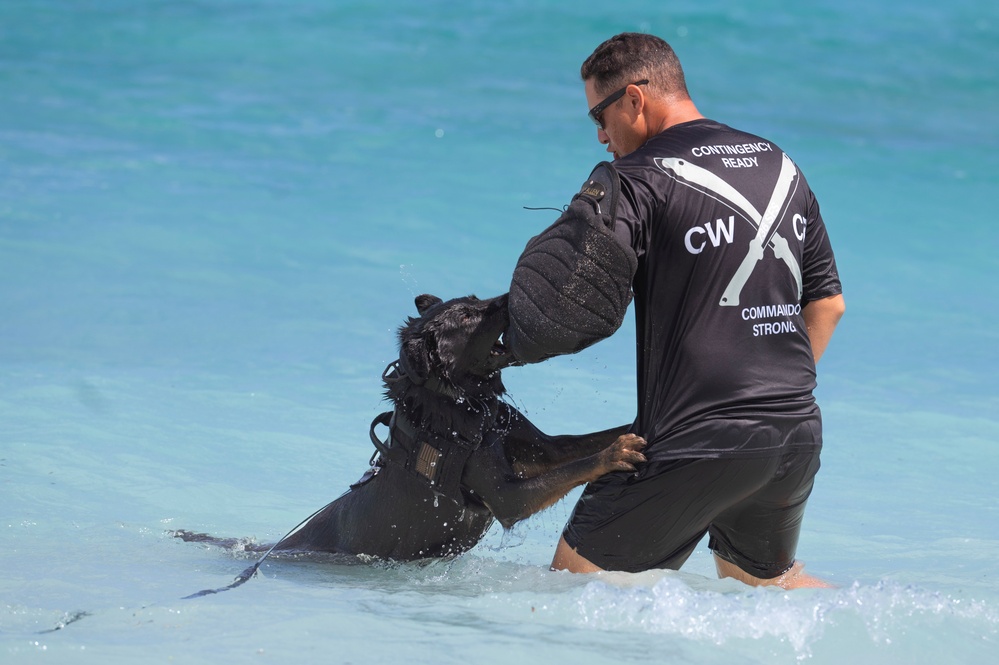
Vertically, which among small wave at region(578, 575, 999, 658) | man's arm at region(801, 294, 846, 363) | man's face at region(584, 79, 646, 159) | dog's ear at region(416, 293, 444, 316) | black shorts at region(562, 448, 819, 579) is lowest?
small wave at region(578, 575, 999, 658)

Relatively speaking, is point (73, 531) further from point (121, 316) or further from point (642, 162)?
point (121, 316)

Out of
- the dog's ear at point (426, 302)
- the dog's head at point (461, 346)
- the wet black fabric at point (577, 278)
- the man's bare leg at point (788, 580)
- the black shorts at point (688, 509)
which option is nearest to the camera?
A: the wet black fabric at point (577, 278)

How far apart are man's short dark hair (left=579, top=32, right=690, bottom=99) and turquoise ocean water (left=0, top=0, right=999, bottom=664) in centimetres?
137

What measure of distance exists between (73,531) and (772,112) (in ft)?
38.3

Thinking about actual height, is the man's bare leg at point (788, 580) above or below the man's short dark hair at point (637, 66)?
below

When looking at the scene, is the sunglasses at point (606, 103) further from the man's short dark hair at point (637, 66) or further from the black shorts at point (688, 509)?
the black shorts at point (688, 509)

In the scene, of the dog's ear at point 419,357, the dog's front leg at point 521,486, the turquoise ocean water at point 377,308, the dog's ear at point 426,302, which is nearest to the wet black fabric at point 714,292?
the dog's front leg at point 521,486

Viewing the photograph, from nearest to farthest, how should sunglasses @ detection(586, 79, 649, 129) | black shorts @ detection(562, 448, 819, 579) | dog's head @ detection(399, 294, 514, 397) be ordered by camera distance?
black shorts @ detection(562, 448, 819, 579) → sunglasses @ detection(586, 79, 649, 129) → dog's head @ detection(399, 294, 514, 397)

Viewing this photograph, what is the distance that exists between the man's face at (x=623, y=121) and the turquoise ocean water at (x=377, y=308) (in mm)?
1224

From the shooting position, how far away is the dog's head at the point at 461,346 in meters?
3.66

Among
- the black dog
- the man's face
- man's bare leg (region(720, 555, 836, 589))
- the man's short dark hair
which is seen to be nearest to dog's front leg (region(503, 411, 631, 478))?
the black dog

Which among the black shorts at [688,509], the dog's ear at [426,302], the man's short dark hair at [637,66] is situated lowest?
the black shorts at [688,509]

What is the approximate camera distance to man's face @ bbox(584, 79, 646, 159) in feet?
10.7

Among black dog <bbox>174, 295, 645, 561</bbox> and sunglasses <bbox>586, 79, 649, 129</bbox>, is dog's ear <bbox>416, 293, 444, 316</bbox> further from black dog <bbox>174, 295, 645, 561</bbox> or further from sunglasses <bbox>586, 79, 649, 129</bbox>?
sunglasses <bbox>586, 79, 649, 129</bbox>
